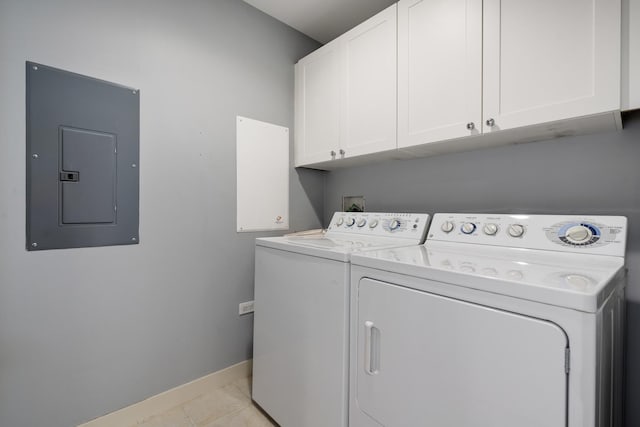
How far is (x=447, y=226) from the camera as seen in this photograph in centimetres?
143

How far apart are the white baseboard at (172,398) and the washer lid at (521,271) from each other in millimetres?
1356

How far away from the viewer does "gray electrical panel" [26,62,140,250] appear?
1.26 metres

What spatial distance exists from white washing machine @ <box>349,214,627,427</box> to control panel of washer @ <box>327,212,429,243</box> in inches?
11.8

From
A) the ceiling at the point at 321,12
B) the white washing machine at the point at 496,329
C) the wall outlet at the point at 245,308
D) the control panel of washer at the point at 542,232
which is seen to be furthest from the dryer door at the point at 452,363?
the ceiling at the point at 321,12

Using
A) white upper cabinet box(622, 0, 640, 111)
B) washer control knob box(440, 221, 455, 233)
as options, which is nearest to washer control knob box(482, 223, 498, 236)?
washer control knob box(440, 221, 455, 233)

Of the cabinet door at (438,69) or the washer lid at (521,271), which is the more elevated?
the cabinet door at (438,69)

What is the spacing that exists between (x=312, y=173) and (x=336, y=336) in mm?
1473

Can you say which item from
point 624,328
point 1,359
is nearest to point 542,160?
point 624,328

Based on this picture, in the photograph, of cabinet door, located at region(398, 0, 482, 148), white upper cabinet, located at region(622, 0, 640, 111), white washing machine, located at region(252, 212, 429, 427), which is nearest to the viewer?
white upper cabinet, located at region(622, 0, 640, 111)

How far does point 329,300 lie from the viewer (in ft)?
3.93

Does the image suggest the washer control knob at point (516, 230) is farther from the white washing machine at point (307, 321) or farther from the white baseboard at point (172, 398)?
the white baseboard at point (172, 398)

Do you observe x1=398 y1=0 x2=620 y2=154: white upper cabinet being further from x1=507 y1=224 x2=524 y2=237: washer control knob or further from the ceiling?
the ceiling

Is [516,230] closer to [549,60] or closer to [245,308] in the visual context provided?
[549,60]

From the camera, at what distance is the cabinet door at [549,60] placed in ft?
3.22
